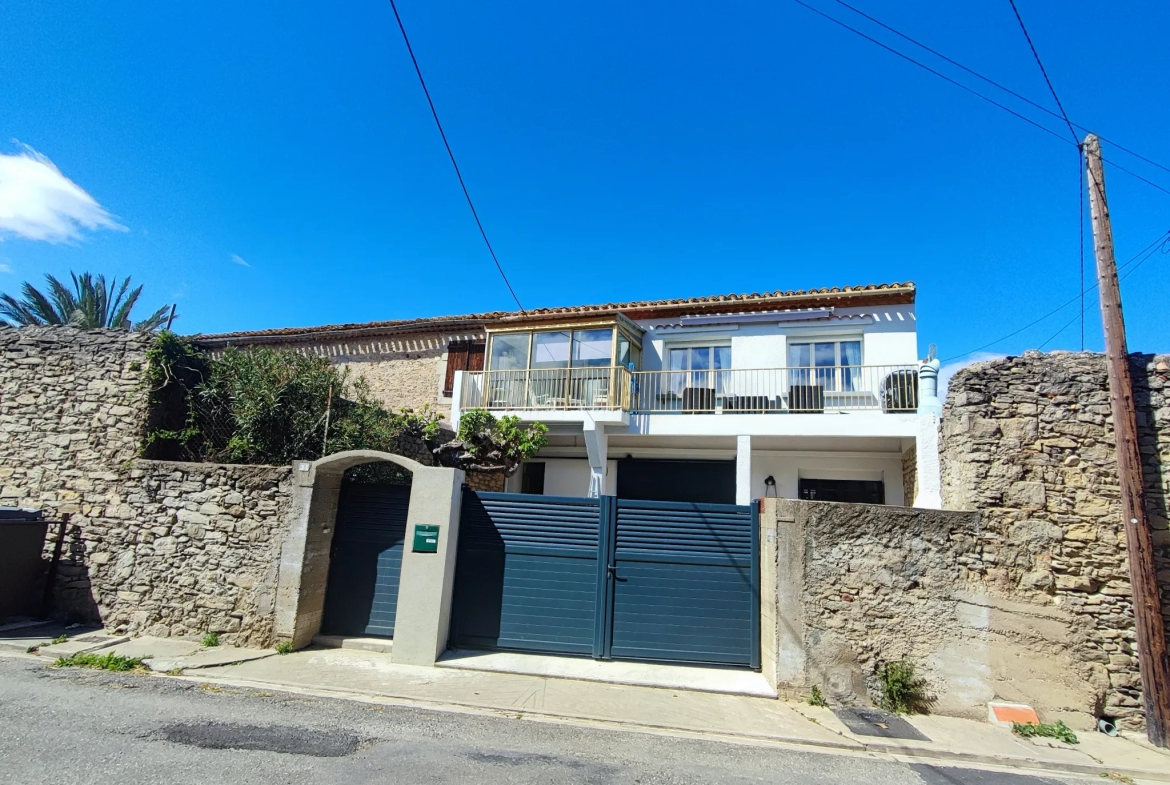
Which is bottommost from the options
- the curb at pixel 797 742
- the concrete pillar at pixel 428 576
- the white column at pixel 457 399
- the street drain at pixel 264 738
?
the curb at pixel 797 742

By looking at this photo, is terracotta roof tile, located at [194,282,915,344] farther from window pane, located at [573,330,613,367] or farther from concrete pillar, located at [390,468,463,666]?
concrete pillar, located at [390,468,463,666]

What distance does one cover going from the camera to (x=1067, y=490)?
599cm

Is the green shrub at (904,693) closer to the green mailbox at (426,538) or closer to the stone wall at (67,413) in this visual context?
the green mailbox at (426,538)

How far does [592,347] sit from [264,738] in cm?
1007

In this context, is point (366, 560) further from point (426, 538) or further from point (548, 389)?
point (548, 389)

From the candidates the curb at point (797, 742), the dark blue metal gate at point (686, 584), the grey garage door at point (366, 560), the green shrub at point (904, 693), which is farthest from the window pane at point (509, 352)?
the green shrub at point (904, 693)

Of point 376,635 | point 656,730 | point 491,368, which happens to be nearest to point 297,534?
point 376,635

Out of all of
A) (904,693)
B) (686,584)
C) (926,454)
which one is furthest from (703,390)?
(904,693)

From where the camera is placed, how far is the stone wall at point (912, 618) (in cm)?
572

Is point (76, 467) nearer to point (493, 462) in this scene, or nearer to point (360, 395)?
point (360, 395)

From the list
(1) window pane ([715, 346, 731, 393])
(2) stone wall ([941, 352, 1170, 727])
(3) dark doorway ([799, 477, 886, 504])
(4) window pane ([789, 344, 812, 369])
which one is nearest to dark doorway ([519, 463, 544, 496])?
(1) window pane ([715, 346, 731, 393])

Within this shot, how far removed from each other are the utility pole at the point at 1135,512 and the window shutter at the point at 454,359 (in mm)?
12819

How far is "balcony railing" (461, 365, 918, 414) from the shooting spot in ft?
38.4

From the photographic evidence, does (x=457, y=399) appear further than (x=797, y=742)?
Yes
